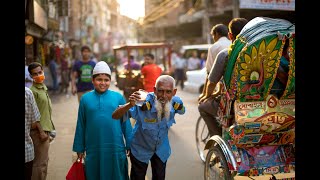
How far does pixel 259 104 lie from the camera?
4.26m

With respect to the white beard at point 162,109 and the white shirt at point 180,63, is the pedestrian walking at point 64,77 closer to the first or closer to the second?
the white shirt at point 180,63

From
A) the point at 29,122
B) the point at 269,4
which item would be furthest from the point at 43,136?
the point at 269,4

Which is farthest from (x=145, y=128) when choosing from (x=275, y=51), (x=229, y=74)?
(x=275, y=51)

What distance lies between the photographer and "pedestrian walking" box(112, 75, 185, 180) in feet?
13.3

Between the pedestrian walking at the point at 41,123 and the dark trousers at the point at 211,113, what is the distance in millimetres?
1762

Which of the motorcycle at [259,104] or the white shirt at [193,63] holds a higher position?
the white shirt at [193,63]

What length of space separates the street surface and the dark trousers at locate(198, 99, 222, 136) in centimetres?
71

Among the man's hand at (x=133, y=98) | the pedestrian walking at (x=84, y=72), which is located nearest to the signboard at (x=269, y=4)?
the pedestrian walking at (x=84, y=72)

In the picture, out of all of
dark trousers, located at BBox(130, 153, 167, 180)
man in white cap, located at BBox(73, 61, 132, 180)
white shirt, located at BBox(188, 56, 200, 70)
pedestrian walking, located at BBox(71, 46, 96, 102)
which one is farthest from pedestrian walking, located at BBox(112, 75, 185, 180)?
white shirt, located at BBox(188, 56, 200, 70)

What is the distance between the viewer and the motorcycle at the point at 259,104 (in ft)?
13.6
